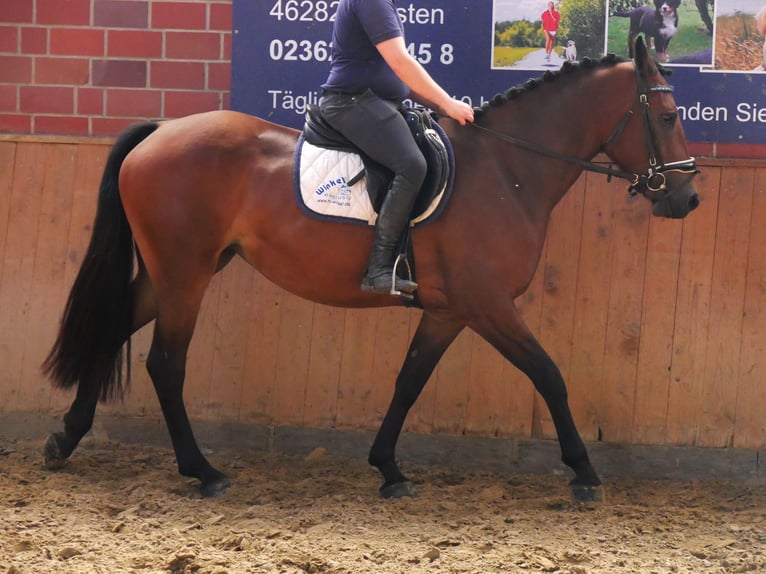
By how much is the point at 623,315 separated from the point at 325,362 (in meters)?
1.91

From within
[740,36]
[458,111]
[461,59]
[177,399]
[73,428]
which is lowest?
[73,428]

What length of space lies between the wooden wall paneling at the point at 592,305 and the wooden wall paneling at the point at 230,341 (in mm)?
2103

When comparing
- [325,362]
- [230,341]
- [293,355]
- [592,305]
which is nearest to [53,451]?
[230,341]

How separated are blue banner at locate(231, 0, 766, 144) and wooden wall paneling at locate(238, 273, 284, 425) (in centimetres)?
111

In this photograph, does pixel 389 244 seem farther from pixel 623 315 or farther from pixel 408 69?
pixel 623 315

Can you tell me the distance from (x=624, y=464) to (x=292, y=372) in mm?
2179

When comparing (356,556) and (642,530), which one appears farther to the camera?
(642,530)

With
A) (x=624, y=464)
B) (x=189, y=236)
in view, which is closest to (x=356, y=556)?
(x=189, y=236)

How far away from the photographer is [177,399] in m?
5.36

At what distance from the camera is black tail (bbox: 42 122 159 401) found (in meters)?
5.45

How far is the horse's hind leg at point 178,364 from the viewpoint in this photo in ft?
17.3

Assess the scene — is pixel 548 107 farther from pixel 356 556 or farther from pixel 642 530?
pixel 356 556

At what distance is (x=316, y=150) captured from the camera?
5.14 metres

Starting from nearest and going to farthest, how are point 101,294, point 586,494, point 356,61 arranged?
point 356,61, point 586,494, point 101,294
